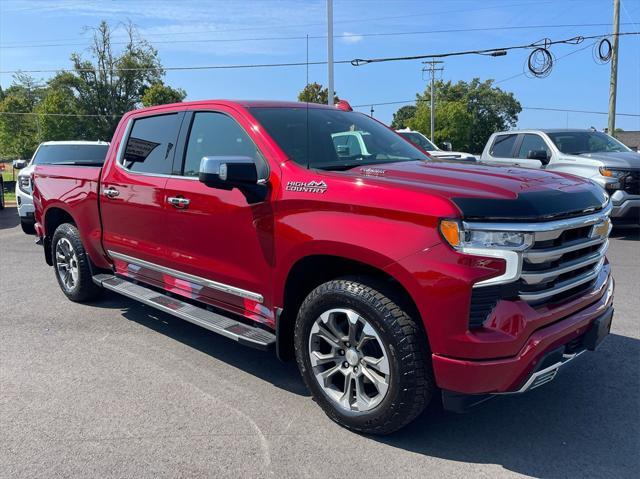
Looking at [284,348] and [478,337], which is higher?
[478,337]

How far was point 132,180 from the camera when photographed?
4699 mm

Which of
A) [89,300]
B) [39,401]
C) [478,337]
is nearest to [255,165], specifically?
[478,337]

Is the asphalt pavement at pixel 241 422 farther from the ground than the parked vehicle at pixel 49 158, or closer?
closer

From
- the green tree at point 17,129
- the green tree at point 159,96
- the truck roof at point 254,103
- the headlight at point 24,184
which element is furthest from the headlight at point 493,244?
the green tree at point 17,129

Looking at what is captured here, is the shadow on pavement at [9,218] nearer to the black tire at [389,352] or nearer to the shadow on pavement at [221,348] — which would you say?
the shadow on pavement at [221,348]

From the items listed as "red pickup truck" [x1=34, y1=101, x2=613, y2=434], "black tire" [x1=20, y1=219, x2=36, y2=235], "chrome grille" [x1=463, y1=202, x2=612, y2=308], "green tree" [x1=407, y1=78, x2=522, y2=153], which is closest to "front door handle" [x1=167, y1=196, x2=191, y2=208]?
"red pickup truck" [x1=34, y1=101, x2=613, y2=434]

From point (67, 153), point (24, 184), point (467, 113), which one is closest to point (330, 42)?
point (67, 153)

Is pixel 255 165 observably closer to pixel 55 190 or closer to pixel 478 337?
pixel 478 337

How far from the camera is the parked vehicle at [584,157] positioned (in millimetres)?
9148

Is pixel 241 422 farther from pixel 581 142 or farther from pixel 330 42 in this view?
pixel 330 42

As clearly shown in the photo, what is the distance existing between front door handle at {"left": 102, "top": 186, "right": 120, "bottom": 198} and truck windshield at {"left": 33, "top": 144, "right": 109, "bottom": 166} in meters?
6.82

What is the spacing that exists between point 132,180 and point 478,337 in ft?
10.9

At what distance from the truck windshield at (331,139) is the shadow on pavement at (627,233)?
7129 millimetres

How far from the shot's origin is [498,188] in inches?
112
